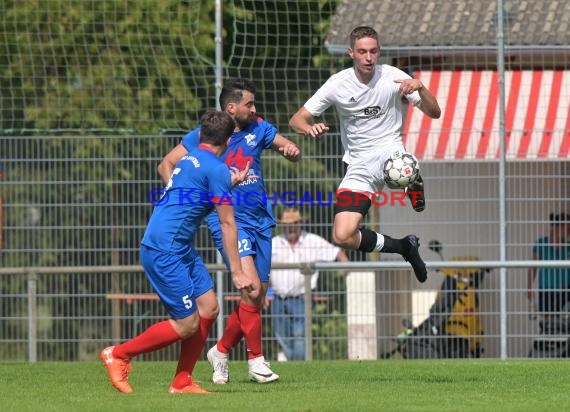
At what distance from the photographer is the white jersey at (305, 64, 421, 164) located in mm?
11750

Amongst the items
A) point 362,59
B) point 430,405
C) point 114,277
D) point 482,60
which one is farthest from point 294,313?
point 430,405

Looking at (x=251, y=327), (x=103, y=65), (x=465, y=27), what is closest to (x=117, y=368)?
(x=251, y=327)

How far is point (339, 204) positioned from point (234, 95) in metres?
1.32

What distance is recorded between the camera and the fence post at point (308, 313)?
47.8 ft

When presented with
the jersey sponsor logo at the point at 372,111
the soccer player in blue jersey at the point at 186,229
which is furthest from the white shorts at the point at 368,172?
the soccer player in blue jersey at the point at 186,229

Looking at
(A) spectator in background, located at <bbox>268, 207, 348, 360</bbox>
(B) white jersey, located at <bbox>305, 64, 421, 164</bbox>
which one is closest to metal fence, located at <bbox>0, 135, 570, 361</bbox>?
(A) spectator in background, located at <bbox>268, 207, 348, 360</bbox>

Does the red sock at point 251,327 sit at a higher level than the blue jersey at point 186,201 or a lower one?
lower

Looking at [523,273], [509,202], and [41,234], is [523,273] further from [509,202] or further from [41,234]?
[41,234]

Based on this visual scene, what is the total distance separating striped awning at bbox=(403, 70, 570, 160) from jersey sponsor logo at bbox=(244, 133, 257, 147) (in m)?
3.75

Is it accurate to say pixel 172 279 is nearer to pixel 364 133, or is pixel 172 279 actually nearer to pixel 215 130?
pixel 215 130

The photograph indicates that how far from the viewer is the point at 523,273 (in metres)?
14.9

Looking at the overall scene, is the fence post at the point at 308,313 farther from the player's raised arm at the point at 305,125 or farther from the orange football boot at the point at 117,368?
the orange football boot at the point at 117,368

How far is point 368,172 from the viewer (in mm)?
11844

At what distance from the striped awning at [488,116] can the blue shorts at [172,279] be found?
17.3 feet
